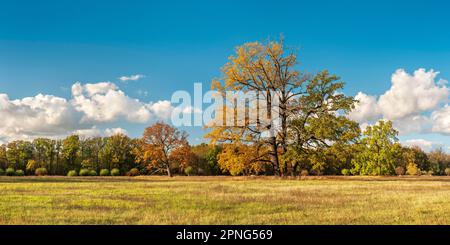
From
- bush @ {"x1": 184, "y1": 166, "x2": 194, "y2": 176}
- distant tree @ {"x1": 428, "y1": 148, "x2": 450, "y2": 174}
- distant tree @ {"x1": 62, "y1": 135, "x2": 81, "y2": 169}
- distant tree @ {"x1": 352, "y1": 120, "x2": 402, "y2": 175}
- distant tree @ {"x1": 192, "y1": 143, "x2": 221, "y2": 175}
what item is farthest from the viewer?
distant tree @ {"x1": 428, "y1": 148, "x2": 450, "y2": 174}

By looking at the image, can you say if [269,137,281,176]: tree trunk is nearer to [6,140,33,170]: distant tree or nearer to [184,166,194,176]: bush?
[184,166,194,176]: bush

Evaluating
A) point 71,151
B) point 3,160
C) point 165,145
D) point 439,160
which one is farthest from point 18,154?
point 439,160

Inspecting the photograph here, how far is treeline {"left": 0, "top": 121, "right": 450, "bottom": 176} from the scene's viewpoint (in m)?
39.3

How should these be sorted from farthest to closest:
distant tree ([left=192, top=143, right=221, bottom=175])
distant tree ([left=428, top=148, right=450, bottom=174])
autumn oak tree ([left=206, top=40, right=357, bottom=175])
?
distant tree ([left=428, top=148, right=450, bottom=174])
distant tree ([left=192, top=143, right=221, bottom=175])
autumn oak tree ([left=206, top=40, right=357, bottom=175])

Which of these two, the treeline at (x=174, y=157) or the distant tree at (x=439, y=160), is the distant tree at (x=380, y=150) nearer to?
the treeline at (x=174, y=157)

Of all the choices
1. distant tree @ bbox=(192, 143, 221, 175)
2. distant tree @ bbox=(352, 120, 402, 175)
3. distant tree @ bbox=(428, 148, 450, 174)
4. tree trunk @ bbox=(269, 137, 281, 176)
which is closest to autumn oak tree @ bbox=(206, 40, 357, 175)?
tree trunk @ bbox=(269, 137, 281, 176)

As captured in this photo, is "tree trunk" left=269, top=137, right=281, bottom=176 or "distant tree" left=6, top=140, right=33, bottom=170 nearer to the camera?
"tree trunk" left=269, top=137, right=281, bottom=176

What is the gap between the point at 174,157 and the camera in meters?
68.7

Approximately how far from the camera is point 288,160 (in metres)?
39.6

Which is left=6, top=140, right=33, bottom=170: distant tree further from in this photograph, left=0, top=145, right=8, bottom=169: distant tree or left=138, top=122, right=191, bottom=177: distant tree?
left=138, top=122, right=191, bottom=177: distant tree

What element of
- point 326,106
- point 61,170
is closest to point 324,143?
point 326,106

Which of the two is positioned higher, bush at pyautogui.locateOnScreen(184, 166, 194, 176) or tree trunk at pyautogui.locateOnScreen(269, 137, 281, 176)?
tree trunk at pyautogui.locateOnScreen(269, 137, 281, 176)
